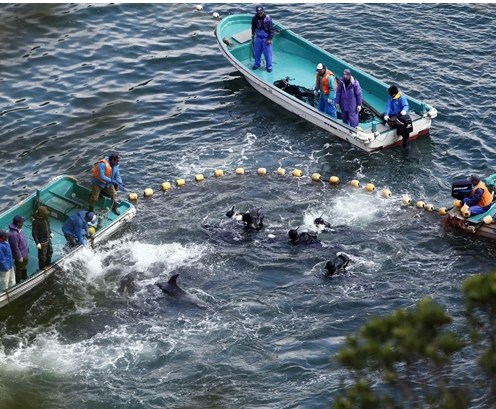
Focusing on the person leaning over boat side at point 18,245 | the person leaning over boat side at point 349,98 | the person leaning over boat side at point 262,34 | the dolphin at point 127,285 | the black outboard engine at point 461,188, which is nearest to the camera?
the person leaning over boat side at point 18,245

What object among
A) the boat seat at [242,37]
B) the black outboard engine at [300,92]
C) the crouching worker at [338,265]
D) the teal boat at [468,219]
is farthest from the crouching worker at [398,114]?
the boat seat at [242,37]

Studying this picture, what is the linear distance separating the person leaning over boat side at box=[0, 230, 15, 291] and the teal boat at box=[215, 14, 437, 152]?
10254 millimetres

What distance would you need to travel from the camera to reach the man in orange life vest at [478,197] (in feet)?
68.1

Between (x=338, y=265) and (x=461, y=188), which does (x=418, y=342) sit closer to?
(x=338, y=265)

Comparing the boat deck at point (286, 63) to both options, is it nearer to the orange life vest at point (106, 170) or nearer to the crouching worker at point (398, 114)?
the crouching worker at point (398, 114)

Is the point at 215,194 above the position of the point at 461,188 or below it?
below

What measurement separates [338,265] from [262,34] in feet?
32.0

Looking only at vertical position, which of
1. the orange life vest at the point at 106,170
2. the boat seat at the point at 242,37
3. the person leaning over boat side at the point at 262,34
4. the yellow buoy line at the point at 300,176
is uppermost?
the person leaning over boat side at the point at 262,34

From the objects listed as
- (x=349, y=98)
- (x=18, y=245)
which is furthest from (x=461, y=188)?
(x=18, y=245)

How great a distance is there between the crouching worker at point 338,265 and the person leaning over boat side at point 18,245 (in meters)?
6.85

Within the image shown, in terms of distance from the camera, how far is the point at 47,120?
86.8 feet

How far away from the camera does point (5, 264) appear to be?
60.5 ft

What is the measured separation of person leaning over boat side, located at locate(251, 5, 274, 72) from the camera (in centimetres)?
2636

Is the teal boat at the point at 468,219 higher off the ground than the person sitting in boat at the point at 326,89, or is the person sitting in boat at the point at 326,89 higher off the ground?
the person sitting in boat at the point at 326,89
